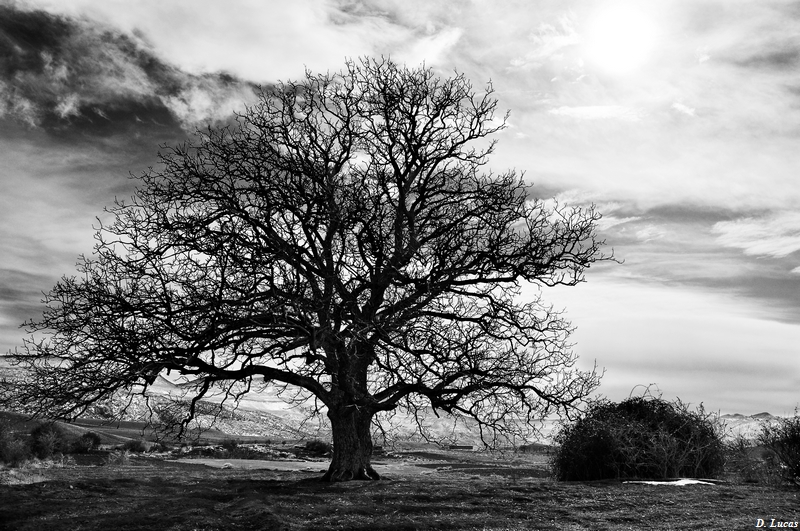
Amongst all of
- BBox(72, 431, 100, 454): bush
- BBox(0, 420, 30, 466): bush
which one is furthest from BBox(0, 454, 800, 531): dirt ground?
BBox(72, 431, 100, 454): bush

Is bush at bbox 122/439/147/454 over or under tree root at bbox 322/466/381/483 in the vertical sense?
under

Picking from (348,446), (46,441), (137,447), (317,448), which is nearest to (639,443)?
(348,446)

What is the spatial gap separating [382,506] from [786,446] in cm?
1163

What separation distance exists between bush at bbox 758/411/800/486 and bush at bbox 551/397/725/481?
47.8 inches

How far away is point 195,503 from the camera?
1059 centimetres

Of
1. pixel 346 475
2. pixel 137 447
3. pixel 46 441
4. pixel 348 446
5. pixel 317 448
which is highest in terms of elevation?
pixel 348 446

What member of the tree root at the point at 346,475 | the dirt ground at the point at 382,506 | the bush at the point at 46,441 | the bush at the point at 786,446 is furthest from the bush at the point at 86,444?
the bush at the point at 786,446

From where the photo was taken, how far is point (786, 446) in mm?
A: 16031

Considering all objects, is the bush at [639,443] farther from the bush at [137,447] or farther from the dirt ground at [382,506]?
the bush at [137,447]

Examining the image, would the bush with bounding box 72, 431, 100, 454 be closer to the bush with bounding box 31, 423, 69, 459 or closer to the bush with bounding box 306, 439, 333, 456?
A: the bush with bounding box 31, 423, 69, 459

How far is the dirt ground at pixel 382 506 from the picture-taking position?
916 cm

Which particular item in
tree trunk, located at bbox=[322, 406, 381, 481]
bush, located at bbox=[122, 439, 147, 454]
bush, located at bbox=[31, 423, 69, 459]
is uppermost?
tree trunk, located at bbox=[322, 406, 381, 481]

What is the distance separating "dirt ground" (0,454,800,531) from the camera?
30.1ft

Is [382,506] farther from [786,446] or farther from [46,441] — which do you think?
[46,441]
